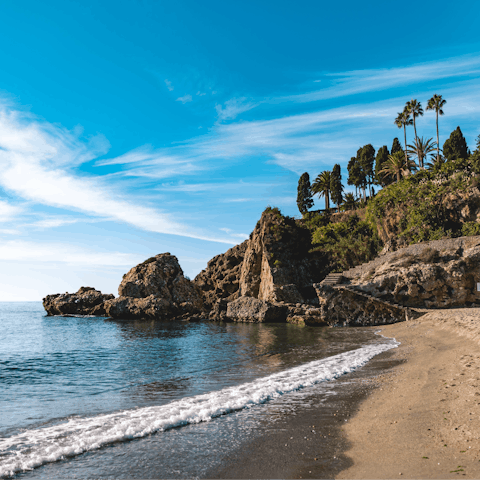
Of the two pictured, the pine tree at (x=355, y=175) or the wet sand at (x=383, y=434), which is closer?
the wet sand at (x=383, y=434)

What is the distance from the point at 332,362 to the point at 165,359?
888 centimetres

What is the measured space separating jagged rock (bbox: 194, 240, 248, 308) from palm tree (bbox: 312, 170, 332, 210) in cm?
1825

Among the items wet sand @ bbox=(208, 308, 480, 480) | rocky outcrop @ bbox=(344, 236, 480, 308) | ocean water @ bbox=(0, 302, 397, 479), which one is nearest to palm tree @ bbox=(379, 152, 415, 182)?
rocky outcrop @ bbox=(344, 236, 480, 308)

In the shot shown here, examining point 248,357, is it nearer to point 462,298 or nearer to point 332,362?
point 332,362

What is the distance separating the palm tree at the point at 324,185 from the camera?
6806cm

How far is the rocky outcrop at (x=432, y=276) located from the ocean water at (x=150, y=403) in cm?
1198

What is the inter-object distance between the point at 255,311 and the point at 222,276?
66.2ft

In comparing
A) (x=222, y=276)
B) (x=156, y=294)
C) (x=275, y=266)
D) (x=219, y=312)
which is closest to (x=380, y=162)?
(x=275, y=266)

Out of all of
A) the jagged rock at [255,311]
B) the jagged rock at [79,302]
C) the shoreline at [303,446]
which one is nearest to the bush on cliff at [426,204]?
the jagged rock at [255,311]

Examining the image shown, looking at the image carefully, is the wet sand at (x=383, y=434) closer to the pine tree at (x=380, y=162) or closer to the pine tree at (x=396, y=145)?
the pine tree at (x=380, y=162)

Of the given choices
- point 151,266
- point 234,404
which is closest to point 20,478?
point 234,404

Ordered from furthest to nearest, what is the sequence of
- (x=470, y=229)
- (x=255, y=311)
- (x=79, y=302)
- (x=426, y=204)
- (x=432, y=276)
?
(x=79, y=302), (x=255, y=311), (x=426, y=204), (x=470, y=229), (x=432, y=276)

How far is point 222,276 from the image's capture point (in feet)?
206

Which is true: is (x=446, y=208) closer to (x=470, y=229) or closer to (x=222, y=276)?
(x=470, y=229)
